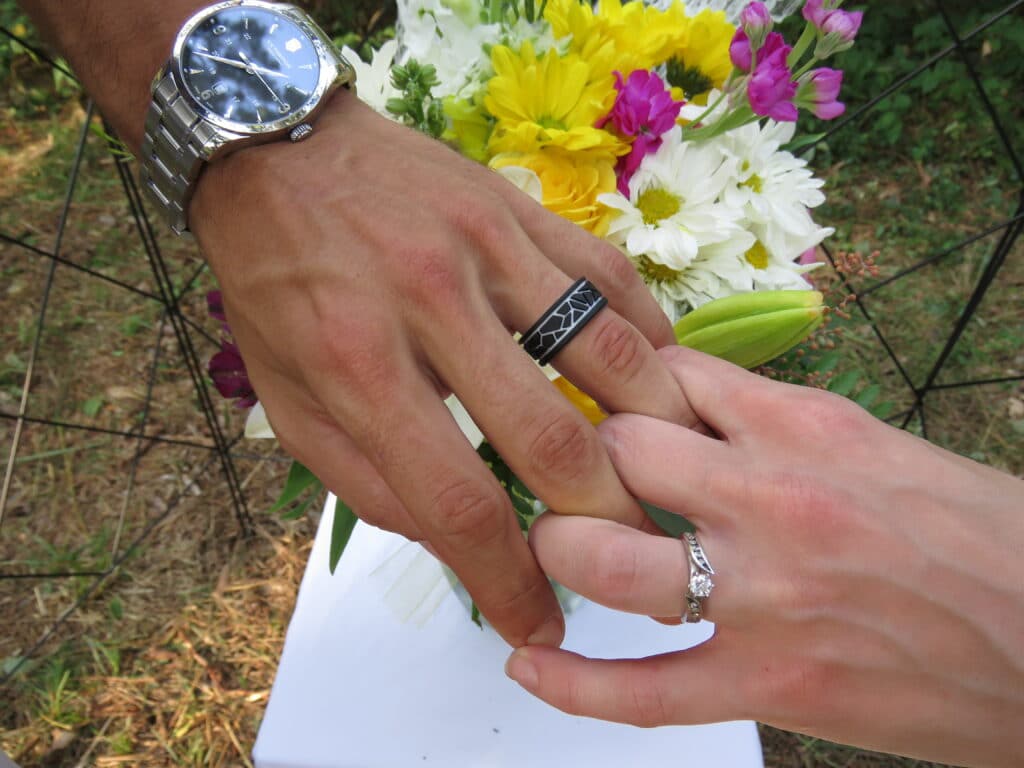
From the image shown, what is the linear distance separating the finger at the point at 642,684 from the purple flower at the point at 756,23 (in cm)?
40

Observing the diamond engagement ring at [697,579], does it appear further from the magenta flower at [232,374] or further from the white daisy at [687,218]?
the magenta flower at [232,374]

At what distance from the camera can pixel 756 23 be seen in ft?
1.68

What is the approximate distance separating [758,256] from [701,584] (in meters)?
0.29

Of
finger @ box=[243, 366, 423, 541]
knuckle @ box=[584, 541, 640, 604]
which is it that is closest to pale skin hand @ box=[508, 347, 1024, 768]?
knuckle @ box=[584, 541, 640, 604]

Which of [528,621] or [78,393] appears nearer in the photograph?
[528,621]

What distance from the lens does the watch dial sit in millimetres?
521

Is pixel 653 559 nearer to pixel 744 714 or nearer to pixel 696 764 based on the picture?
pixel 744 714

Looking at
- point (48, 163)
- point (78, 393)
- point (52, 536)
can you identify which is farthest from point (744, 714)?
point (48, 163)

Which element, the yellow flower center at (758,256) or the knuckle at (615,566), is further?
the yellow flower center at (758,256)

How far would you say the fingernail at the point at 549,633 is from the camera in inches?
19.6

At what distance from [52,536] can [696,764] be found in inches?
58.8

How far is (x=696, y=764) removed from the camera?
0.77 metres

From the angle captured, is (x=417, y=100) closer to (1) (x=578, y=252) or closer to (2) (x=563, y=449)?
(1) (x=578, y=252)

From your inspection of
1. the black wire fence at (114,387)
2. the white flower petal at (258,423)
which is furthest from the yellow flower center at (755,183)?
the black wire fence at (114,387)
